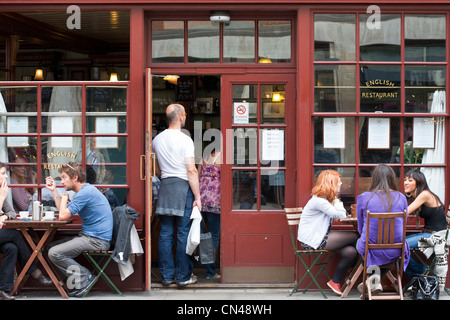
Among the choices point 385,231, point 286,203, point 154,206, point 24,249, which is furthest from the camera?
point 154,206

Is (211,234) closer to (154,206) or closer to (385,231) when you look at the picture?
(154,206)

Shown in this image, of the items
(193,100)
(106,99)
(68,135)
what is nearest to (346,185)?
(106,99)

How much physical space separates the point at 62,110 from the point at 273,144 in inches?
101

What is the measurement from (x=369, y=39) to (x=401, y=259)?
261cm

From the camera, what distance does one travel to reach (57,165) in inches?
288

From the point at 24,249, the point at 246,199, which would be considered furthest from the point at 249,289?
the point at 24,249

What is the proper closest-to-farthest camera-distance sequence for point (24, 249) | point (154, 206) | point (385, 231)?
point (385, 231), point (24, 249), point (154, 206)

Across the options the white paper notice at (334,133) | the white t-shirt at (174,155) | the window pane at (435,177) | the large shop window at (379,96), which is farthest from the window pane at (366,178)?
the white t-shirt at (174,155)

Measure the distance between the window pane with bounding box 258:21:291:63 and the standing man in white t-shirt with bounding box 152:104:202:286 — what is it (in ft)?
4.76

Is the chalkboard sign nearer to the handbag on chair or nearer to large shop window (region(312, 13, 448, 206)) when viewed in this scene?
large shop window (region(312, 13, 448, 206))

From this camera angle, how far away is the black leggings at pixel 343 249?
271 inches

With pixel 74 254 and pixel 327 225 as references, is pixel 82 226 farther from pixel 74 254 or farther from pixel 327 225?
pixel 327 225

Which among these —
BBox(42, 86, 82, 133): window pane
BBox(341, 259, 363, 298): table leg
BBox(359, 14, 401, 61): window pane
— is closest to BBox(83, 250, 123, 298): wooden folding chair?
BBox(42, 86, 82, 133): window pane

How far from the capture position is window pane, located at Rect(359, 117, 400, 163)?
7273 mm
